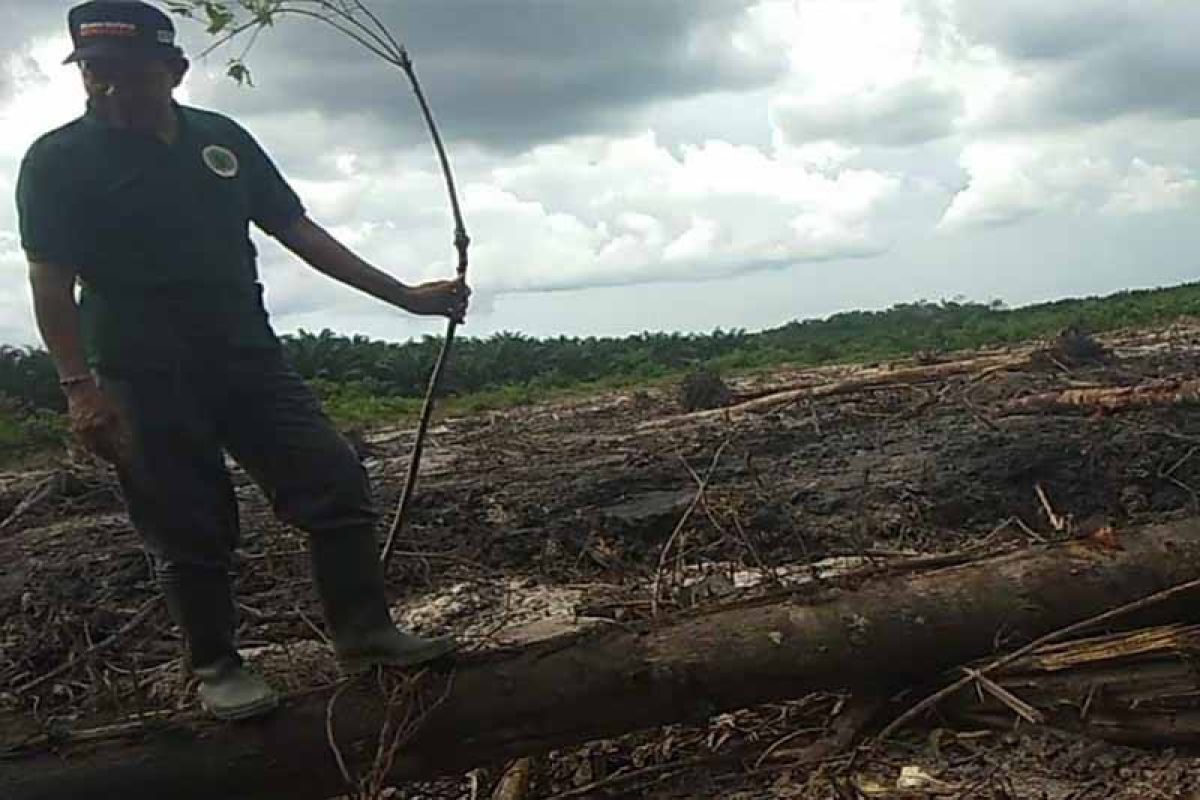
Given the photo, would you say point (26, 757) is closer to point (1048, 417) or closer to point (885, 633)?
point (885, 633)

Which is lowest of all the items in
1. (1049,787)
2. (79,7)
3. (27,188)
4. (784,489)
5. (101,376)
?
(1049,787)

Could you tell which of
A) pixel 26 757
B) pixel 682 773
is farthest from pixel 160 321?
pixel 682 773

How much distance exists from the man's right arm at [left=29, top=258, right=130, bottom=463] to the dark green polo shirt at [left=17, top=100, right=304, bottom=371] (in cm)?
4

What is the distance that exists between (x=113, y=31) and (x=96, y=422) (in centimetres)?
80

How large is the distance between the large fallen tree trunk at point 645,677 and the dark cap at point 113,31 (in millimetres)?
1438

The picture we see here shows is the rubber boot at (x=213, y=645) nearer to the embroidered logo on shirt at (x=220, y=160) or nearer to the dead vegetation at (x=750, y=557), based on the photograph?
the dead vegetation at (x=750, y=557)

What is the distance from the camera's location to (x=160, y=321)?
2.94m

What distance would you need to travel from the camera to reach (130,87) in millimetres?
2881

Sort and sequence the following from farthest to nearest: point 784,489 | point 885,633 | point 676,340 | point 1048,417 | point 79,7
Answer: point 676,340 → point 1048,417 → point 784,489 → point 885,633 → point 79,7

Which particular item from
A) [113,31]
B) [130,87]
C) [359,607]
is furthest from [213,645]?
[113,31]

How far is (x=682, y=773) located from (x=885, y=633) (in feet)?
1.99

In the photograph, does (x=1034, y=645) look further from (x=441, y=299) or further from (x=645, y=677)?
(x=441, y=299)

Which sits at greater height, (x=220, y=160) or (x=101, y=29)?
(x=101, y=29)

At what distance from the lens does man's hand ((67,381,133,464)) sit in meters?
2.82
